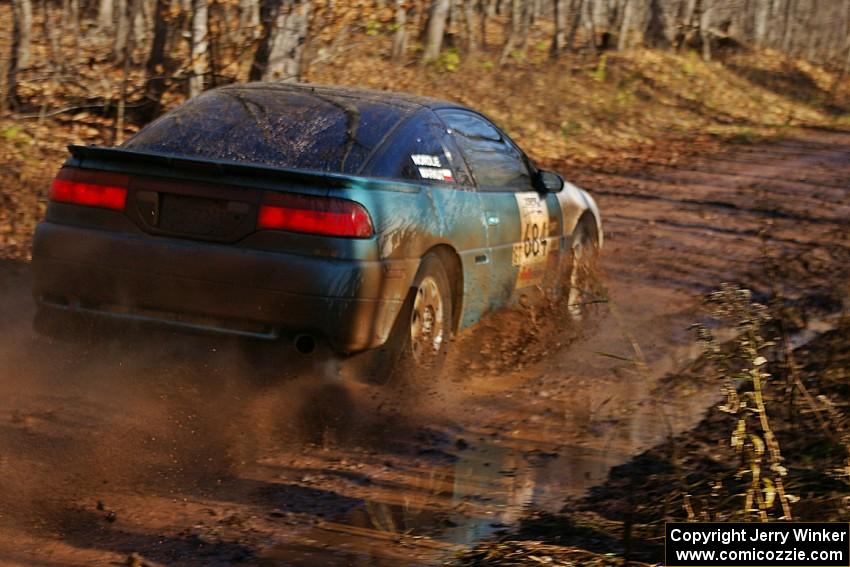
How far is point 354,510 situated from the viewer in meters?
4.98

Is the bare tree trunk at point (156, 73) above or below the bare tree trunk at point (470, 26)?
above

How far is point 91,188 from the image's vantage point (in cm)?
618

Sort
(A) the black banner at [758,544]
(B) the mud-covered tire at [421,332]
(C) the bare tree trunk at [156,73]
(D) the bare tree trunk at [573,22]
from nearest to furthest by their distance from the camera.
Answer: (A) the black banner at [758,544], (B) the mud-covered tire at [421,332], (C) the bare tree trunk at [156,73], (D) the bare tree trunk at [573,22]

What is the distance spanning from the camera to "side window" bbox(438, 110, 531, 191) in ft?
24.7

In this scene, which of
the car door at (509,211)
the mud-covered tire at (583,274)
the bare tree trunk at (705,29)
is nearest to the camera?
the car door at (509,211)

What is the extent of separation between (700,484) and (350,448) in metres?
1.66

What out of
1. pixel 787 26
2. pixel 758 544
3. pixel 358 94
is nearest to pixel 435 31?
pixel 358 94

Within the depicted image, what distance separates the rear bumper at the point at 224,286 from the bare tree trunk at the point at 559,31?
73.4 feet

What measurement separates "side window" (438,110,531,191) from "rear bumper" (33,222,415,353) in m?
1.54

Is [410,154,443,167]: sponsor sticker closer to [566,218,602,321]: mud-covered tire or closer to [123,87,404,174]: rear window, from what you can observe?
[123,87,404,174]: rear window

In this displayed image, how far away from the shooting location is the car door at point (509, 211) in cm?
749

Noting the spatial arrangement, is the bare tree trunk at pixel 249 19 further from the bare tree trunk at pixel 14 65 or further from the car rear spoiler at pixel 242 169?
the car rear spoiler at pixel 242 169

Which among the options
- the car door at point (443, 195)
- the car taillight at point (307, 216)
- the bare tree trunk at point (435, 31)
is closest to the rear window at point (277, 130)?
the car door at point (443, 195)

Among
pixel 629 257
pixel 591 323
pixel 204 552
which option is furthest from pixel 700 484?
pixel 629 257
